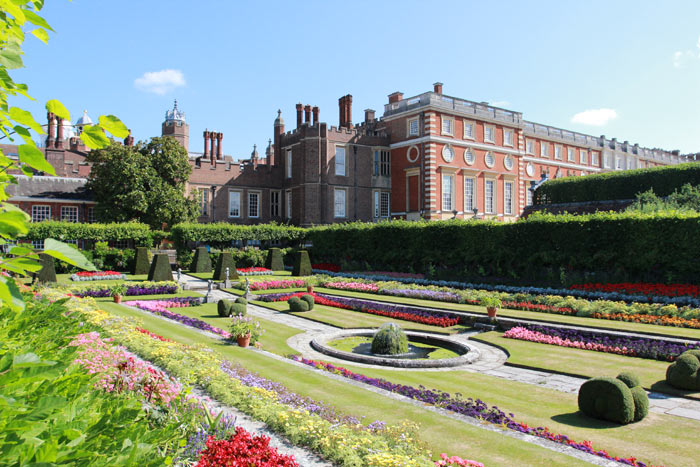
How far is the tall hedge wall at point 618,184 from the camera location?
3020 cm

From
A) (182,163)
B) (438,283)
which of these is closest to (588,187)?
(438,283)

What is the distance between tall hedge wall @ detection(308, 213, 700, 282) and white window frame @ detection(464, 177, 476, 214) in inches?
542

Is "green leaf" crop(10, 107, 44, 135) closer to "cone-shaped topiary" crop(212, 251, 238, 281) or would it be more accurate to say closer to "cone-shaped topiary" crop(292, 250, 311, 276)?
"cone-shaped topiary" crop(212, 251, 238, 281)

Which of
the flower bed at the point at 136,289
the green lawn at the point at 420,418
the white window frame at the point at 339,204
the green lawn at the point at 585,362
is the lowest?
the green lawn at the point at 585,362

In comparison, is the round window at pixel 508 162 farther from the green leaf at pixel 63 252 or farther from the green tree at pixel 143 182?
the green leaf at pixel 63 252

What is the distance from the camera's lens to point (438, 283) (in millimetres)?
25812

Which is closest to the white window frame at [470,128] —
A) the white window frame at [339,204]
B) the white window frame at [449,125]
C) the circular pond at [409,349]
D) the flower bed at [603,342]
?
the white window frame at [449,125]

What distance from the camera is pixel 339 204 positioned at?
149 feet

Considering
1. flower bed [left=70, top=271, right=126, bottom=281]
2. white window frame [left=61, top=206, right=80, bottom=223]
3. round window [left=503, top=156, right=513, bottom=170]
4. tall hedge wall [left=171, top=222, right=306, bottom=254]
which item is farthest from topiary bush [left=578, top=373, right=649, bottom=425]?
white window frame [left=61, top=206, right=80, bottom=223]

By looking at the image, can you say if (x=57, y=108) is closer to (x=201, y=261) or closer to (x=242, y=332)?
(x=242, y=332)

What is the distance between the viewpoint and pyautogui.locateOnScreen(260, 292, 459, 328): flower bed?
651 inches

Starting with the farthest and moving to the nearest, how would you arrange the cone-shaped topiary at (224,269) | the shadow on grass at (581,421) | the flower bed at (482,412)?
the cone-shaped topiary at (224,269) → the shadow on grass at (581,421) → the flower bed at (482,412)

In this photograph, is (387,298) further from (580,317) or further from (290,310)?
(580,317)

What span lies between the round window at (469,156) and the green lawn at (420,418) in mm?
36343
